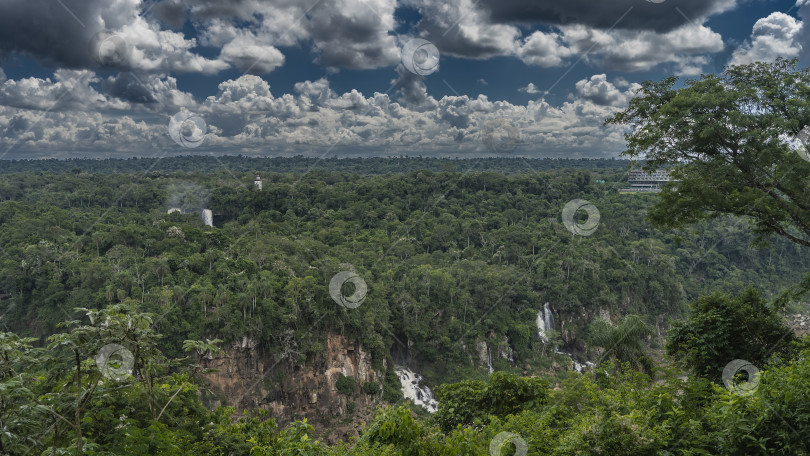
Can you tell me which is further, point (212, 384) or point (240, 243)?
point (240, 243)

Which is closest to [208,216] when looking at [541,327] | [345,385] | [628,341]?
[345,385]

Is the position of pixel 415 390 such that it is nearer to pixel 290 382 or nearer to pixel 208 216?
pixel 290 382

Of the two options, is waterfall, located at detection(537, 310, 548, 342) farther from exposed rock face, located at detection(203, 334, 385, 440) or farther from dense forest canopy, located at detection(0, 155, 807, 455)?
exposed rock face, located at detection(203, 334, 385, 440)

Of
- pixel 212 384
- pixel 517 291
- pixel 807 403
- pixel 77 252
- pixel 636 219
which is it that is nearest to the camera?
pixel 807 403

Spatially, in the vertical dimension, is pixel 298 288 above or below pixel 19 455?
below

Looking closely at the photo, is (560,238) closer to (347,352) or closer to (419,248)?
(419,248)

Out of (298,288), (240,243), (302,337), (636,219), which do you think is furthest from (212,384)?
(636,219)
